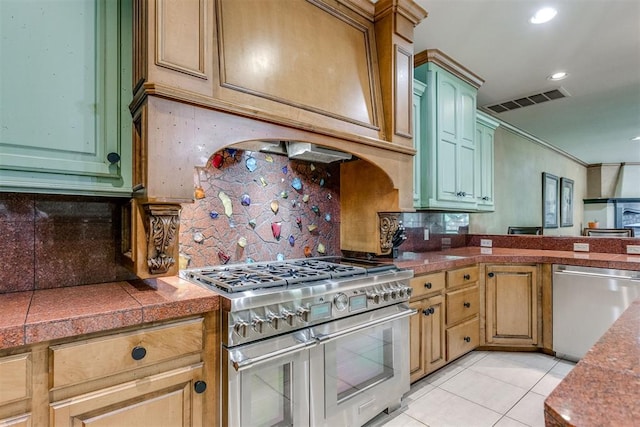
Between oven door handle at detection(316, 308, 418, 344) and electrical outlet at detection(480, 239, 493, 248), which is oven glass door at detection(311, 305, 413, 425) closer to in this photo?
oven door handle at detection(316, 308, 418, 344)

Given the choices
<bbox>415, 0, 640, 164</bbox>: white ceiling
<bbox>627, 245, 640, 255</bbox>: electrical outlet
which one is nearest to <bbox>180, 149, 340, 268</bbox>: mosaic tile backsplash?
<bbox>415, 0, 640, 164</bbox>: white ceiling

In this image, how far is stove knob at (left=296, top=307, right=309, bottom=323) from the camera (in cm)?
158

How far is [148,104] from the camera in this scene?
1351mm

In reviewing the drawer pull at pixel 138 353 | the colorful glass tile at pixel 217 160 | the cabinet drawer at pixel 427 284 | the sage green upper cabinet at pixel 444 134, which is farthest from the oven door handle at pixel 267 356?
the sage green upper cabinet at pixel 444 134

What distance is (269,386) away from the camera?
5.03 feet

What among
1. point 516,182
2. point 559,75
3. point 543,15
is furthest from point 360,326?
point 516,182

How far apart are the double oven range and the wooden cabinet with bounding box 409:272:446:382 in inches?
7.0

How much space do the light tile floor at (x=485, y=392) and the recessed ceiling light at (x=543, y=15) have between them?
2.57 meters

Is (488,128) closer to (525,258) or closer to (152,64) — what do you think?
(525,258)

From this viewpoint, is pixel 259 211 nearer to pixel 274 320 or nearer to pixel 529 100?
pixel 274 320

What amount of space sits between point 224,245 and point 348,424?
119cm

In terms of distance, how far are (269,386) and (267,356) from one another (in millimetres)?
181

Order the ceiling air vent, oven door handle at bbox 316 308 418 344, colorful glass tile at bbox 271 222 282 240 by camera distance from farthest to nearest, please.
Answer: the ceiling air vent, colorful glass tile at bbox 271 222 282 240, oven door handle at bbox 316 308 418 344

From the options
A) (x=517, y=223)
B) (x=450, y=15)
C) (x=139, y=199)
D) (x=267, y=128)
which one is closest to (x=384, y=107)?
(x=450, y=15)
